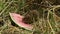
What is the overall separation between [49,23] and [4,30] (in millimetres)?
319

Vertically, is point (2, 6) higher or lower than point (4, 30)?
higher

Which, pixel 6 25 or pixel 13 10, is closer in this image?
pixel 6 25

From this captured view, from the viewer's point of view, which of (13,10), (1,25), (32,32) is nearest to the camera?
(32,32)

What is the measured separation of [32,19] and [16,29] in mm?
150

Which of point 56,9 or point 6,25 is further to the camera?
point 56,9

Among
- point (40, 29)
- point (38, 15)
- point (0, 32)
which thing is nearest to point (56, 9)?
point (38, 15)

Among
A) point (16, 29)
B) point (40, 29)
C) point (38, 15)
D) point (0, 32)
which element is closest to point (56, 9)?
point (38, 15)

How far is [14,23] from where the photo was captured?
159 cm

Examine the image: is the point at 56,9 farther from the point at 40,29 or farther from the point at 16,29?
the point at 16,29

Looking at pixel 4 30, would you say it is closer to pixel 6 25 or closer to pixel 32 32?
pixel 6 25

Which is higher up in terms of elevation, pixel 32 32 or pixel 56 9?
pixel 56 9

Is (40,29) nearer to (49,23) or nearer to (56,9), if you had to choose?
(49,23)

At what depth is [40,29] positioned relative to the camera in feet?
4.99

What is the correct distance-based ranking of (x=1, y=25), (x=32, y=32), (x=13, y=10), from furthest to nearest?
(x=13, y=10) → (x=1, y=25) → (x=32, y=32)
